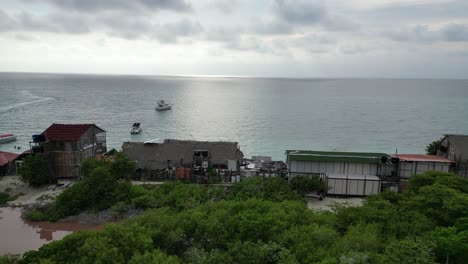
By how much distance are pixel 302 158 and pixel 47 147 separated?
23489 millimetres

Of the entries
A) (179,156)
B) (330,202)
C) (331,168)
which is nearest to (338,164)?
(331,168)

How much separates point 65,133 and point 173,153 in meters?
10.3

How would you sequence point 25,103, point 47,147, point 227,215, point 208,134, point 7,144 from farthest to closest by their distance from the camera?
point 25,103
point 208,134
point 7,144
point 47,147
point 227,215

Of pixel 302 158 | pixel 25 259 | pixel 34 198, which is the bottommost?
pixel 34 198

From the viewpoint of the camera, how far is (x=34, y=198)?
29.9 metres

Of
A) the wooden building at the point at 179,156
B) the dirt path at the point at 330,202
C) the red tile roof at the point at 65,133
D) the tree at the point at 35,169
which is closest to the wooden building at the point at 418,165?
the dirt path at the point at 330,202

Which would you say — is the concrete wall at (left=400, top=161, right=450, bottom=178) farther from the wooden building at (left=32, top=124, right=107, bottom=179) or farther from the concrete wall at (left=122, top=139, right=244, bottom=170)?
the wooden building at (left=32, top=124, right=107, bottom=179)

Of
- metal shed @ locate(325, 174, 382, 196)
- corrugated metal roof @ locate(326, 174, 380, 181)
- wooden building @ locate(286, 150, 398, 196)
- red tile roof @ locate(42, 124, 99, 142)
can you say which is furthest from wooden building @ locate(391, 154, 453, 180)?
red tile roof @ locate(42, 124, 99, 142)

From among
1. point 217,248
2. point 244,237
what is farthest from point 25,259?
point 244,237

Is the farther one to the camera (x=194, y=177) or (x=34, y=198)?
(x=194, y=177)

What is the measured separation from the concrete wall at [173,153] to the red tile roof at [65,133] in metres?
4.67

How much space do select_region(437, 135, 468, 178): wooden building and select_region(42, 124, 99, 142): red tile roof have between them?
34.6 metres

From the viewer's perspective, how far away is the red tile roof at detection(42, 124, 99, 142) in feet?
107

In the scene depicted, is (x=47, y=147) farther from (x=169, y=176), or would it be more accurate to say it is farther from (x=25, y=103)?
(x=25, y=103)
